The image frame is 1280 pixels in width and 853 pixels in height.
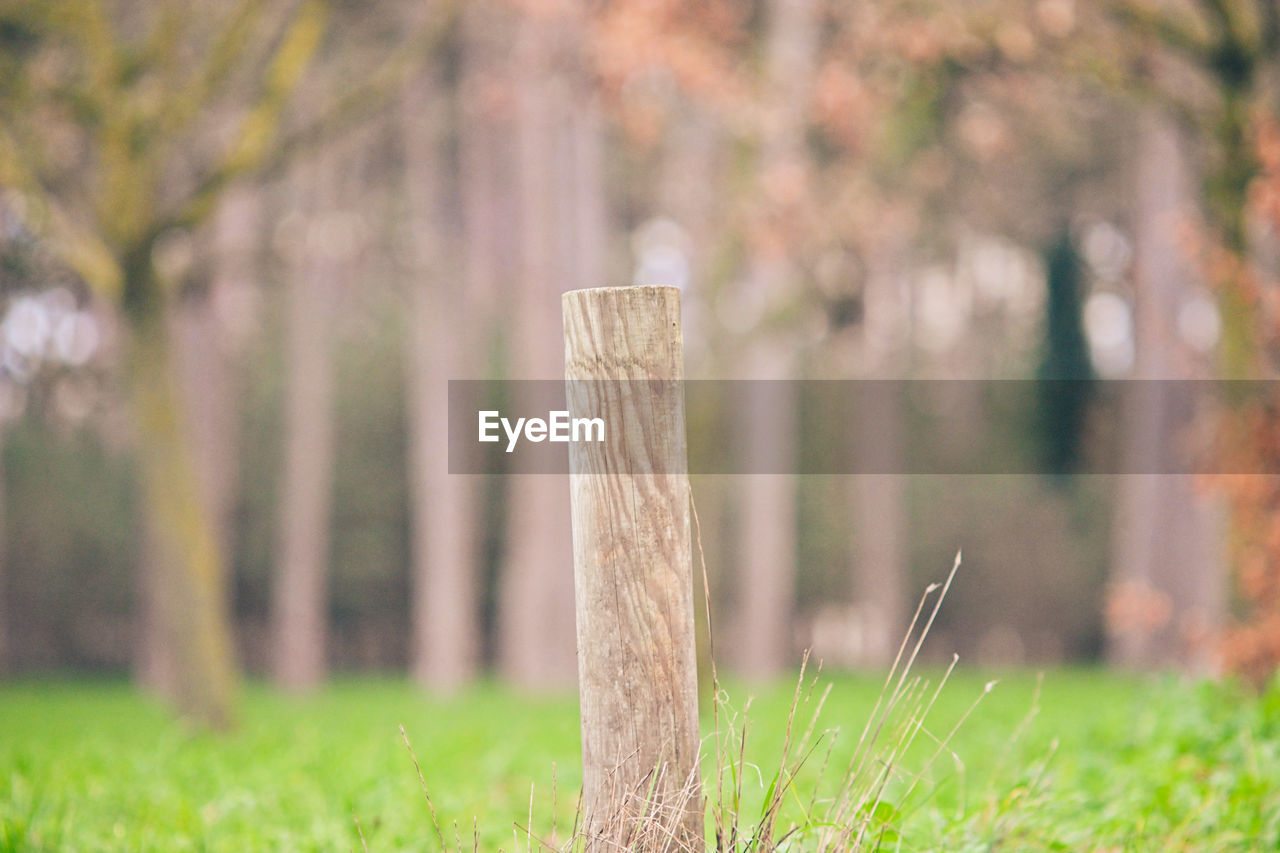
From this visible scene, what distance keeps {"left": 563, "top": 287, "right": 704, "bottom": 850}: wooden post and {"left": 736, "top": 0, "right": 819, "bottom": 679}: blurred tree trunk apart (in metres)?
5.71

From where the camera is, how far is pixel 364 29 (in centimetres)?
1092

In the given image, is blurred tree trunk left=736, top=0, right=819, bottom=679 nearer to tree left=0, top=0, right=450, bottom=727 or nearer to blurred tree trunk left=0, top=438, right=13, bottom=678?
tree left=0, top=0, right=450, bottom=727

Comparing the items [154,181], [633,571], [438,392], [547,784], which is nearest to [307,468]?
[438,392]

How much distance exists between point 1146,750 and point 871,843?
2.55 m

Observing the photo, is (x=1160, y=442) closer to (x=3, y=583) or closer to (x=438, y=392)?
(x=438, y=392)

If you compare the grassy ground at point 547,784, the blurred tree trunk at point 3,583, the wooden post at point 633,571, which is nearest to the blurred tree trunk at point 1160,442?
the grassy ground at point 547,784

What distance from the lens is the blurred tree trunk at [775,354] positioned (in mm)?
7895

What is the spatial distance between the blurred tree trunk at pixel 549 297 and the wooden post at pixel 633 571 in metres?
11.9

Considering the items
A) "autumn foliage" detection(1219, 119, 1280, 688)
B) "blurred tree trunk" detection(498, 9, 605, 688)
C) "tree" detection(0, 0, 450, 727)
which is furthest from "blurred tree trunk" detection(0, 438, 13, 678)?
"autumn foliage" detection(1219, 119, 1280, 688)

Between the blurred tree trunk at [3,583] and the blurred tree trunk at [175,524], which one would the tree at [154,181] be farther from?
the blurred tree trunk at [3,583]

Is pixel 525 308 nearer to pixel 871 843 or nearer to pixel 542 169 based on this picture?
pixel 542 169

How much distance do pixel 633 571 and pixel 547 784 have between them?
297 cm

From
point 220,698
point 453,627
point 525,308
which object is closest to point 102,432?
point 453,627

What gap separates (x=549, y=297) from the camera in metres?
14.2
